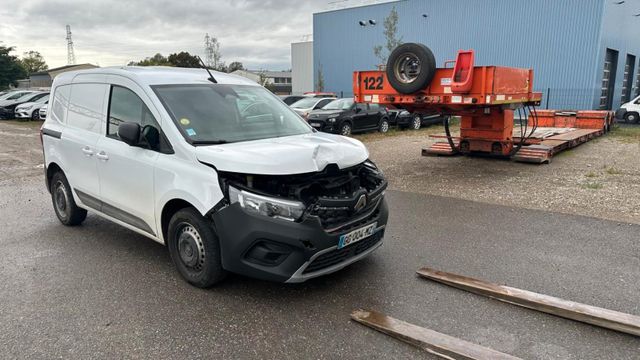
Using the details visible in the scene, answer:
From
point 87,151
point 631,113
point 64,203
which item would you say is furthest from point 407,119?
point 87,151

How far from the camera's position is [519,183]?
26.6 feet

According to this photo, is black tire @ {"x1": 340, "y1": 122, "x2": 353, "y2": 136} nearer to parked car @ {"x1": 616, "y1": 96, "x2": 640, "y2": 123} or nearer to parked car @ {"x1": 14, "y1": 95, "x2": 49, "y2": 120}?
parked car @ {"x1": 616, "y1": 96, "x2": 640, "y2": 123}

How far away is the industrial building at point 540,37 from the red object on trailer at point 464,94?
14170 millimetres

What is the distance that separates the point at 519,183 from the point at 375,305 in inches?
218

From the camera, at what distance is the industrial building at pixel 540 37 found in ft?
72.8

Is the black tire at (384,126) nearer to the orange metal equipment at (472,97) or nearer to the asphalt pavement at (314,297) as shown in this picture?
the orange metal equipment at (472,97)

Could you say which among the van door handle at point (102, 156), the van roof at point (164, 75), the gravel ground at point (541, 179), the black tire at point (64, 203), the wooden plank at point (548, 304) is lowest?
the wooden plank at point (548, 304)

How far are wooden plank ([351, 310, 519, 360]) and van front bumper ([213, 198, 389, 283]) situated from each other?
554 mm

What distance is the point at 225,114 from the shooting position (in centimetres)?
434

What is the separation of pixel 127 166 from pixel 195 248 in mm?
1160

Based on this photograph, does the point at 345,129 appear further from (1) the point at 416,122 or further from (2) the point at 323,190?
(2) the point at 323,190

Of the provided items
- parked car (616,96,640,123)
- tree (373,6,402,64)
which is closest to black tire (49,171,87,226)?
parked car (616,96,640,123)

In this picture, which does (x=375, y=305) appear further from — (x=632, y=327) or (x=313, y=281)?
(x=632, y=327)

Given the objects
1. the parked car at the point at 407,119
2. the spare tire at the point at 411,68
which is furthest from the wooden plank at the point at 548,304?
the parked car at the point at 407,119
